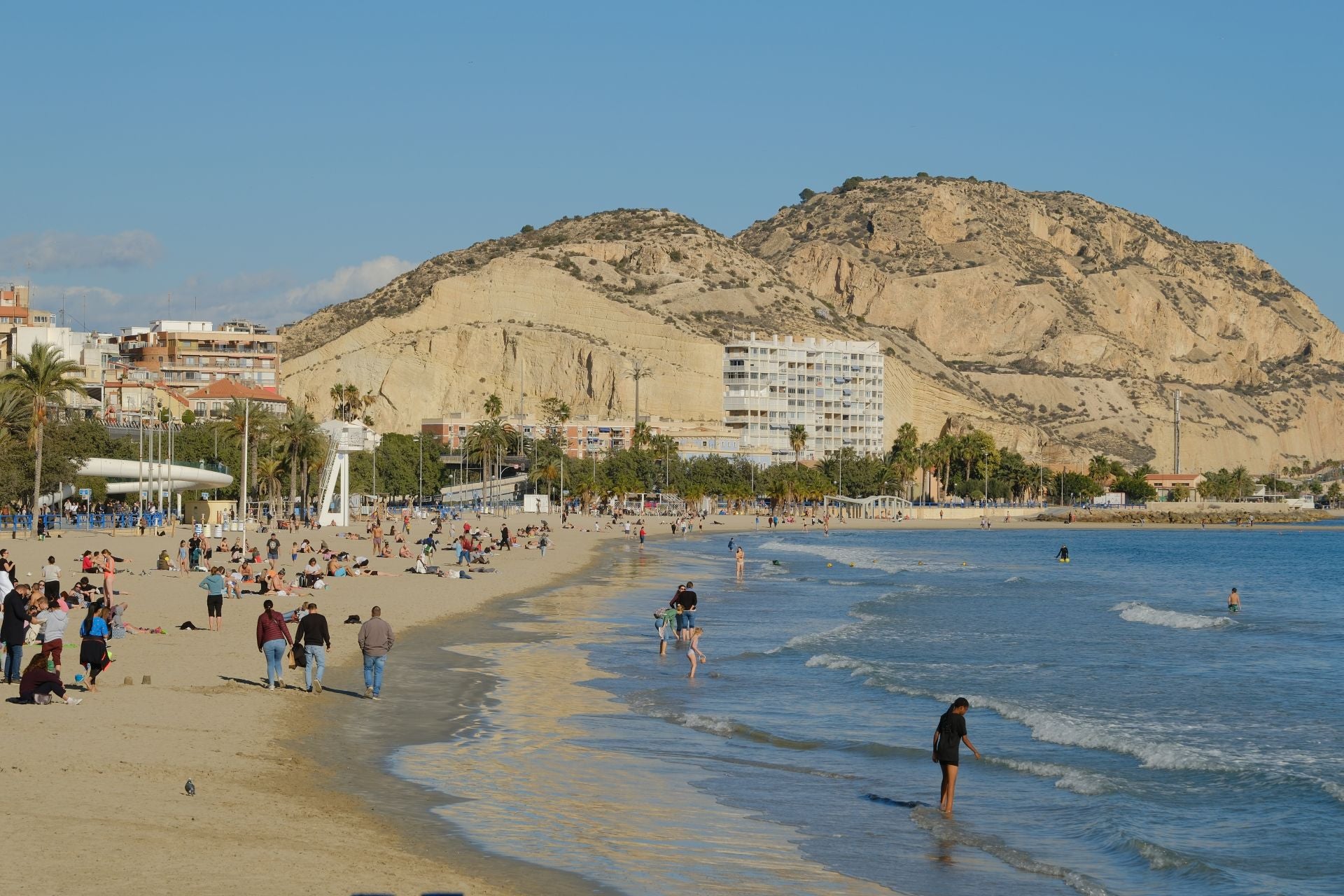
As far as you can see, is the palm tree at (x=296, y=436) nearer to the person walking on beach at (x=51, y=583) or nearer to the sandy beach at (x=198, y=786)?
the person walking on beach at (x=51, y=583)

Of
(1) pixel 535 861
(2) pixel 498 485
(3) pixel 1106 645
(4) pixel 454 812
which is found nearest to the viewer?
(1) pixel 535 861

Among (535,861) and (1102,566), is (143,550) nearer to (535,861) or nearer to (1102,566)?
(535,861)

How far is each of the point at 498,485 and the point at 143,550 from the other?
83.1 metres

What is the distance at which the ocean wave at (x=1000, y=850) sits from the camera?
506 inches

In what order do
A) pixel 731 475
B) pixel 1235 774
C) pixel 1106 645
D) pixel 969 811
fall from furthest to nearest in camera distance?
pixel 731 475
pixel 1106 645
pixel 1235 774
pixel 969 811

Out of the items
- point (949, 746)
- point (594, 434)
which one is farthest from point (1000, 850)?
point (594, 434)

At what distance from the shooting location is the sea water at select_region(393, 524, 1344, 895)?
13.3 metres

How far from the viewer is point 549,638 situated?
31.0 m

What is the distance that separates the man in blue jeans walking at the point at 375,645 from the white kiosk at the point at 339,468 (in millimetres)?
52127

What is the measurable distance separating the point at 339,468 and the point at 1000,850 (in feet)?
224

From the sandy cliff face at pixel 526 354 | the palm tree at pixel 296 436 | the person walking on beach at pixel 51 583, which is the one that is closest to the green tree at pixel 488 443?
the sandy cliff face at pixel 526 354

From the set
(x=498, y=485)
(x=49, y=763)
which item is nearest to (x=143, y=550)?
(x=49, y=763)

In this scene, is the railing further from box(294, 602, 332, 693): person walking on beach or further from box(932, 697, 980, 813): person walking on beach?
box(932, 697, 980, 813): person walking on beach

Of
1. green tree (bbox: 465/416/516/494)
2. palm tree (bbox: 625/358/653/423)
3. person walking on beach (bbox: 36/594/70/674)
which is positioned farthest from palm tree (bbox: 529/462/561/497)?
person walking on beach (bbox: 36/594/70/674)
